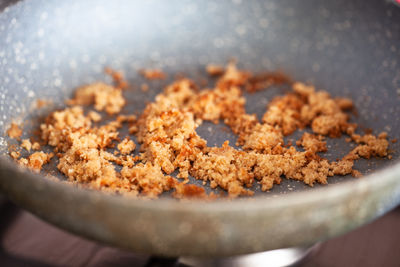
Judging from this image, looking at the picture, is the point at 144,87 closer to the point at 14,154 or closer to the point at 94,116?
the point at 94,116

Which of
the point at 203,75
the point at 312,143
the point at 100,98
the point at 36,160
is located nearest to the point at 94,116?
the point at 100,98

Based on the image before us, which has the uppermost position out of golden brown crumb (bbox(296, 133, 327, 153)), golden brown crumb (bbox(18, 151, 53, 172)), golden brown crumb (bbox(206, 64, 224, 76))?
→ golden brown crumb (bbox(206, 64, 224, 76))

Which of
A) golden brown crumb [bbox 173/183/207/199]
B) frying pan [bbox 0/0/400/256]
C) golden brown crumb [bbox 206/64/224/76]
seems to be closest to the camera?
frying pan [bbox 0/0/400/256]

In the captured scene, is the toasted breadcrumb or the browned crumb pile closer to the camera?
the browned crumb pile

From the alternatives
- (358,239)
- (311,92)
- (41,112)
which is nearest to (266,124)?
(311,92)

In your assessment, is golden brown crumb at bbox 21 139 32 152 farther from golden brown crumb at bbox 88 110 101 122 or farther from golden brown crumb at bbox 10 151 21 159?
golden brown crumb at bbox 88 110 101 122

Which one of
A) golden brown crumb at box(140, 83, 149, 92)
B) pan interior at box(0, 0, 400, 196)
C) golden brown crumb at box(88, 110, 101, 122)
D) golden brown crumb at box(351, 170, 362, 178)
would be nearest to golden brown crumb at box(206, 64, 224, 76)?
pan interior at box(0, 0, 400, 196)

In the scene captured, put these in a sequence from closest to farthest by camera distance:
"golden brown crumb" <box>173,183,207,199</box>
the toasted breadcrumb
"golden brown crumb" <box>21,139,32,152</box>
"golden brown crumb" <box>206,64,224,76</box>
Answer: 1. "golden brown crumb" <box>173,183,207,199</box>
2. "golden brown crumb" <box>21,139,32,152</box>
3. the toasted breadcrumb
4. "golden brown crumb" <box>206,64,224,76</box>
